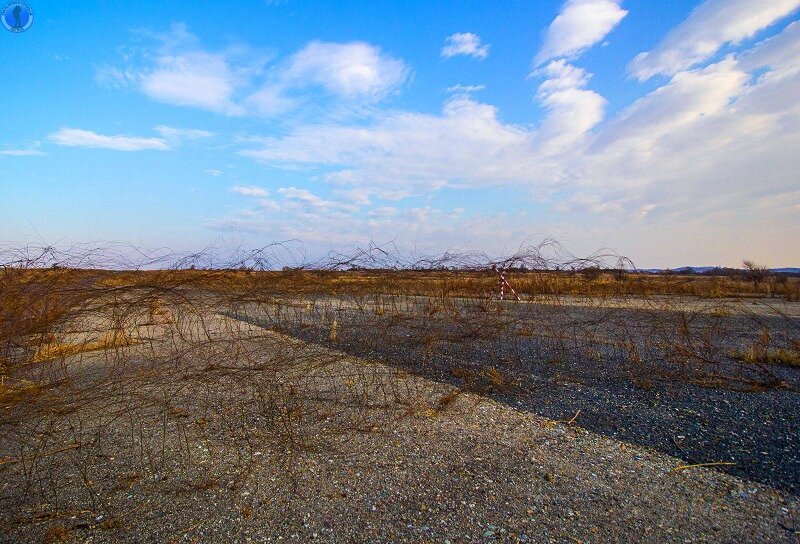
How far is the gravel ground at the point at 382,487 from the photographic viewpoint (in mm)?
2770

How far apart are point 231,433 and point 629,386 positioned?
4774 millimetres

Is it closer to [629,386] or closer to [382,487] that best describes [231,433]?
[382,487]

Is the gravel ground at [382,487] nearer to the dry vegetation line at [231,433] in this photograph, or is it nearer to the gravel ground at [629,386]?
the dry vegetation line at [231,433]

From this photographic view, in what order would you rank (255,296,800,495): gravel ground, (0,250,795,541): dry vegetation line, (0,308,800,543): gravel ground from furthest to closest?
(255,296,800,495): gravel ground → (0,250,795,541): dry vegetation line → (0,308,800,543): gravel ground

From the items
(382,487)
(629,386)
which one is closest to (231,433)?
(382,487)

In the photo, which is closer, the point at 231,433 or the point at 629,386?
the point at 231,433

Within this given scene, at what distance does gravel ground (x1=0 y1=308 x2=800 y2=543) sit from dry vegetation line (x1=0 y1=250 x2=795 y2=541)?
0.7 inches

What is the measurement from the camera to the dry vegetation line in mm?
3047

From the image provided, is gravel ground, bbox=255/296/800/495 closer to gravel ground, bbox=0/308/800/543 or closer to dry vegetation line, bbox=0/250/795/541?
dry vegetation line, bbox=0/250/795/541

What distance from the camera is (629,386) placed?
6047 mm

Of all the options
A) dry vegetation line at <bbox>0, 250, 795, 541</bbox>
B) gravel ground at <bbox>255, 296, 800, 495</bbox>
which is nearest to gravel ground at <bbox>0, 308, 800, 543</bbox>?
dry vegetation line at <bbox>0, 250, 795, 541</bbox>

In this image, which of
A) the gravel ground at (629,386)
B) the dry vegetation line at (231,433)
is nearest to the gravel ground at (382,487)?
the dry vegetation line at (231,433)

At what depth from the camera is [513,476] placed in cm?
344

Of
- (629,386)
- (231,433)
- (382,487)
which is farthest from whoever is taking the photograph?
(629,386)
